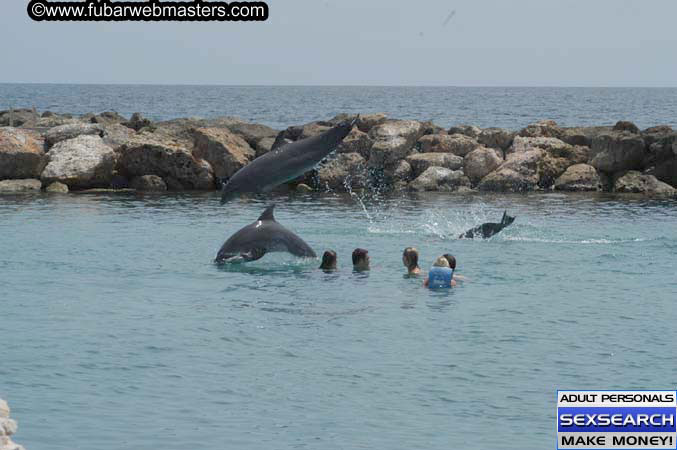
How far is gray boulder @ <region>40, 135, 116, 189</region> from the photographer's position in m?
38.3

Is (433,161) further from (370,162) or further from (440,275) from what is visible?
(440,275)

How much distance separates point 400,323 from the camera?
651 inches

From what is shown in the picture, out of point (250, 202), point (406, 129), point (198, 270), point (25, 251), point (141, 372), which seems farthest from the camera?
point (406, 129)

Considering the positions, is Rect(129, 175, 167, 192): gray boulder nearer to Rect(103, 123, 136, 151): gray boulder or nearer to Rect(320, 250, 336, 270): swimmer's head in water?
Rect(103, 123, 136, 151): gray boulder

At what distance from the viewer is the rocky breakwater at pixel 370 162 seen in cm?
3856

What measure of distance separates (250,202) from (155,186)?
15.3 feet

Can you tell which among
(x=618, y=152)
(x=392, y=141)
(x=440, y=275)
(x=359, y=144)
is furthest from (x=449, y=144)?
(x=440, y=275)

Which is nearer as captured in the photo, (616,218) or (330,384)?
(330,384)

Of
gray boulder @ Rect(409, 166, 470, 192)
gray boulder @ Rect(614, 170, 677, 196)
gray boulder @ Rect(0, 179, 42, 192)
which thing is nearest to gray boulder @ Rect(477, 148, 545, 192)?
gray boulder @ Rect(409, 166, 470, 192)

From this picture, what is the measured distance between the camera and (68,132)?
4134 cm

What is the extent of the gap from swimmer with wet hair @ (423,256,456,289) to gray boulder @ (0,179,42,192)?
2197 centimetres

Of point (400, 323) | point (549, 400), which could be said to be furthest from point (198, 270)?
point (549, 400)

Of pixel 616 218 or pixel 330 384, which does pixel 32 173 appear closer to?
pixel 616 218

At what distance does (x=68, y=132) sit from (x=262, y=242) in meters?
22.4
